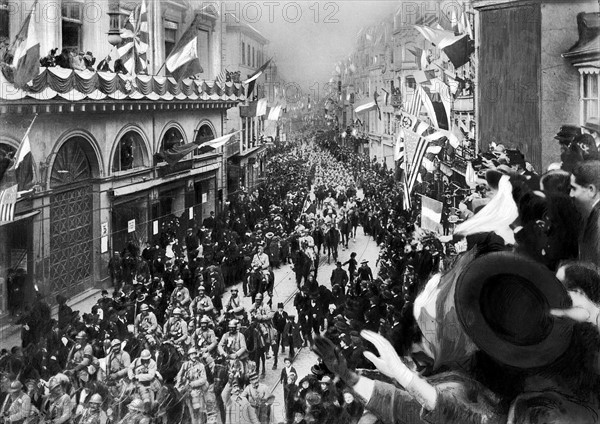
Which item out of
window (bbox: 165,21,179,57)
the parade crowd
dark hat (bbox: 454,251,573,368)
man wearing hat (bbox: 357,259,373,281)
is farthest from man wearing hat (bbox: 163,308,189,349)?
window (bbox: 165,21,179,57)

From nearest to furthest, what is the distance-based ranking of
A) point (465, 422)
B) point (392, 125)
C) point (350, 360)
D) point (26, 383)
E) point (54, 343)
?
point (465, 422), point (350, 360), point (26, 383), point (54, 343), point (392, 125)

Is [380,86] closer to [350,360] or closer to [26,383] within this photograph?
[350,360]

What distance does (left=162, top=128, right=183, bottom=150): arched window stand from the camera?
43.5 feet

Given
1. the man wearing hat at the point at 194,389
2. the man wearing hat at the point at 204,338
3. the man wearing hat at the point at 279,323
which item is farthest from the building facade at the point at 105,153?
the man wearing hat at the point at 194,389

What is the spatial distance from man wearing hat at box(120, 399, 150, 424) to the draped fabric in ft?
18.6

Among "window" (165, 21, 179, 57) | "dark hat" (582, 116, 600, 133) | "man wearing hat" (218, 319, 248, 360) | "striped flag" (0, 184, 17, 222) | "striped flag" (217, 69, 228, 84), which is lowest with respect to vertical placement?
"man wearing hat" (218, 319, 248, 360)

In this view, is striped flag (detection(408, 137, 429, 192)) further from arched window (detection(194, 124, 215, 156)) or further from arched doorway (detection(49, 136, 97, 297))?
arched doorway (detection(49, 136, 97, 297))

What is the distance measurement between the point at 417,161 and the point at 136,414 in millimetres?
6278

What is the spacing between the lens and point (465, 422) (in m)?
7.70

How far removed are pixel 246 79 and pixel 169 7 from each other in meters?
1.83

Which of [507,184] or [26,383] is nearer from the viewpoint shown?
[507,184]

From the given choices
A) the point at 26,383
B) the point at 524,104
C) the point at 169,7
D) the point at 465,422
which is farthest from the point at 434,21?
the point at 26,383

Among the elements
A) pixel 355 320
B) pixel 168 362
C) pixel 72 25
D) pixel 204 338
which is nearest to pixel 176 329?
pixel 204 338

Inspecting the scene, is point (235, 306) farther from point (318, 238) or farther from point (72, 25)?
point (72, 25)
